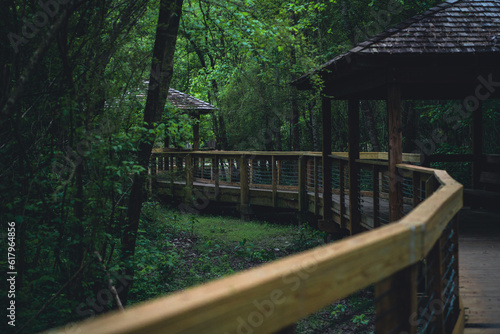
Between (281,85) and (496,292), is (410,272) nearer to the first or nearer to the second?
(496,292)

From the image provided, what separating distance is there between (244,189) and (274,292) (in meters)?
14.1

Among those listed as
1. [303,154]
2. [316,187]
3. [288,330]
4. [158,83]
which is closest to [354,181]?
[316,187]

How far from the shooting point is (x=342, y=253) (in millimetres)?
1433

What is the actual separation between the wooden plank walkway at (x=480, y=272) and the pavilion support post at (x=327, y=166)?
3115 millimetres

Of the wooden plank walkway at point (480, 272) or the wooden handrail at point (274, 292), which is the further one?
the wooden plank walkway at point (480, 272)

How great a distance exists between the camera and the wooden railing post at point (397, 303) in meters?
1.81

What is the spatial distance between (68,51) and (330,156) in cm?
712

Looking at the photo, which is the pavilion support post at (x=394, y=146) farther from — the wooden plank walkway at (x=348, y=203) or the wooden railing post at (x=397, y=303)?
the wooden railing post at (x=397, y=303)

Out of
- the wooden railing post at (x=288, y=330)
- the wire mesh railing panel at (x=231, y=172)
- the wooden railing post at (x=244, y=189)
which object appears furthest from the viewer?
the wire mesh railing panel at (x=231, y=172)

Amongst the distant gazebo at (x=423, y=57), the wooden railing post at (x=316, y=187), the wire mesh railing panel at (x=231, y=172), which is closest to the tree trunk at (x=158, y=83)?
the distant gazebo at (x=423, y=57)

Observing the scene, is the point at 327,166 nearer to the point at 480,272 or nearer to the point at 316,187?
the point at 316,187

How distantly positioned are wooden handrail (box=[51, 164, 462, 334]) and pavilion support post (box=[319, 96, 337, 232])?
9.02 meters

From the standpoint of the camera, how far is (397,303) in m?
1.89

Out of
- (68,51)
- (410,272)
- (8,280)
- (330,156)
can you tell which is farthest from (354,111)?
(410,272)
